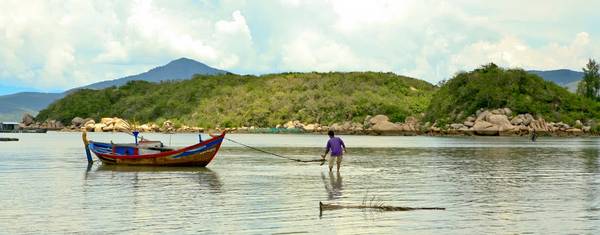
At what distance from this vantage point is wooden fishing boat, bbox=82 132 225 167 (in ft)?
126

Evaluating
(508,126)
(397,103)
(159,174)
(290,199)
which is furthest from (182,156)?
(397,103)

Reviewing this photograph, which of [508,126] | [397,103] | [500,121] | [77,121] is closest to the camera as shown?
[508,126]

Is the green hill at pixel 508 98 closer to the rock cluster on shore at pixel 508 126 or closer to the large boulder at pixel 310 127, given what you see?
the rock cluster on shore at pixel 508 126

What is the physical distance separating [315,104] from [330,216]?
543 feet

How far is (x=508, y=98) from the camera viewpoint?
13288cm

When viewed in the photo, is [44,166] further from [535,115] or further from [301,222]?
[535,115]

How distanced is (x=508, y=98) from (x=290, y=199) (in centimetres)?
11541

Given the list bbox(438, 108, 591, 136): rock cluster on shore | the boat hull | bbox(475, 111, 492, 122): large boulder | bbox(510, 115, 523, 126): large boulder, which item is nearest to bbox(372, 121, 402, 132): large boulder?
bbox(438, 108, 591, 136): rock cluster on shore

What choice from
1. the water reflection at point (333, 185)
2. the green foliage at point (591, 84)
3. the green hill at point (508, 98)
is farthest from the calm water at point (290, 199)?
the green foliage at point (591, 84)

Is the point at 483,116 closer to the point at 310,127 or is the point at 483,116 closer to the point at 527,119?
the point at 527,119

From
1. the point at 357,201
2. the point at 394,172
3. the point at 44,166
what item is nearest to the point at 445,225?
the point at 357,201

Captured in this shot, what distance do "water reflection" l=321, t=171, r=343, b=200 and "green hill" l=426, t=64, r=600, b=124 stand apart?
103 meters

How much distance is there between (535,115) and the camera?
129m

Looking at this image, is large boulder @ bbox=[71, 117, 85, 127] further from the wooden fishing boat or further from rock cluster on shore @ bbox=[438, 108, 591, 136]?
the wooden fishing boat
